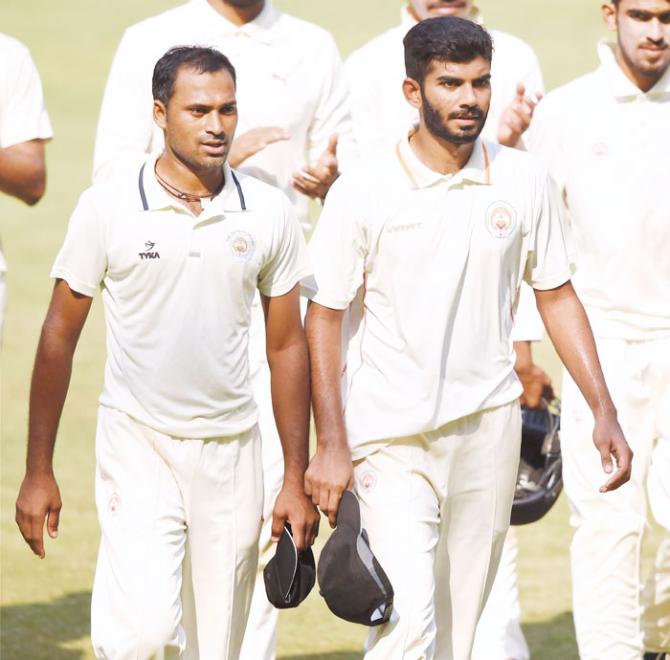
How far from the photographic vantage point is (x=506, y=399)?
6.31m

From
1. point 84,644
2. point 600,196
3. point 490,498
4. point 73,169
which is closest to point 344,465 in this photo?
point 490,498

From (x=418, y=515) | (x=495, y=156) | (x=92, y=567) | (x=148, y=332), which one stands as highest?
(x=495, y=156)

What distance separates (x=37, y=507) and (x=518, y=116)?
252cm

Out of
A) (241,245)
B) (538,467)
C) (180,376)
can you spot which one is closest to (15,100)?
(241,245)

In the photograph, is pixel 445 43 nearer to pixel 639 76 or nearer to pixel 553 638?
pixel 639 76

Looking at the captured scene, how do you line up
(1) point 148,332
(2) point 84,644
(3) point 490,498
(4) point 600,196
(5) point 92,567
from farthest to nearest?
1. (5) point 92,567
2. (2) point 84,644
3. (4) point 600,196
4. (3) point 490,498
5. (1) point 148,332

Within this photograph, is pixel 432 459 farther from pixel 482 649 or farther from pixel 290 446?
pixel 482 649

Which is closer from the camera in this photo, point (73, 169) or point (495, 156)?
point (495, 156)

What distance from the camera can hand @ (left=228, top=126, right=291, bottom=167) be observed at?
7.15m

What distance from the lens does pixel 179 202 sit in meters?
6.00

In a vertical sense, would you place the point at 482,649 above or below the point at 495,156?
below

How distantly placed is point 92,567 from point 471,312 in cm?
368

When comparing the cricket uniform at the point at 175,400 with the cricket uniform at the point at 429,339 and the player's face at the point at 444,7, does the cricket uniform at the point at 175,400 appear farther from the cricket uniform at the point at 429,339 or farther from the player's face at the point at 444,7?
the player's face at the point at 444,7

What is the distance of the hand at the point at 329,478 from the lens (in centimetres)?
606
